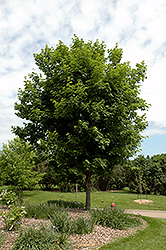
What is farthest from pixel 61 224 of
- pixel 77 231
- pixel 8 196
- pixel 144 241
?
pixel 8 196

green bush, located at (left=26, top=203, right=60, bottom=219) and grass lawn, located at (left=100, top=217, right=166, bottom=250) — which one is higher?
green bush, located at (left=26, top=203, right=60, bottom=219)

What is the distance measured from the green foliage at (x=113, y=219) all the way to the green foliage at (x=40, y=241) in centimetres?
173

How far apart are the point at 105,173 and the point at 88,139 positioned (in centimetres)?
201

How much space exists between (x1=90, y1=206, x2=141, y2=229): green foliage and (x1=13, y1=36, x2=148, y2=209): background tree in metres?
1.42

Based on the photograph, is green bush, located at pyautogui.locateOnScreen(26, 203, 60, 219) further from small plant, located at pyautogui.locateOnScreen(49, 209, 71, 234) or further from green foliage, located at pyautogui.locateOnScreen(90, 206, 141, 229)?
green foliage, located at pyautogui.locateOnScreen(90, 206, 141, 229)

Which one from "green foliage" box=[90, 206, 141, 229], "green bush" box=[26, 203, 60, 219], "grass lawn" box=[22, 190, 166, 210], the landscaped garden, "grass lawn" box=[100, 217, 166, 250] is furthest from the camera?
"grass lawn" box=[22, 190, 166, 210]

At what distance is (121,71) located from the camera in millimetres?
7168

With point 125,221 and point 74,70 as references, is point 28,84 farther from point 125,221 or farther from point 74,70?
point 125,221

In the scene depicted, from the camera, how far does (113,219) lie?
610 centimetres

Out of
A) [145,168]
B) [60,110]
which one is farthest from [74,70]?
[145,168]

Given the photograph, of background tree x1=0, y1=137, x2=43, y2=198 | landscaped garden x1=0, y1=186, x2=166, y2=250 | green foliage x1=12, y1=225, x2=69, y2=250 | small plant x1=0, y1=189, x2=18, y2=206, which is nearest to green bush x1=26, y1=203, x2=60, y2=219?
landscaped garden x1=0, y1=186, x2=166, y2=250

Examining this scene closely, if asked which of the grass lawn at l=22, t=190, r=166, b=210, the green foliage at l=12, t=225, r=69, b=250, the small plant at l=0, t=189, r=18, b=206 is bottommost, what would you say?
the grass lawn at l=22, t=190, r=166, b=210

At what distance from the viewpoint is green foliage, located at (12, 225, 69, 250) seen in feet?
14.1

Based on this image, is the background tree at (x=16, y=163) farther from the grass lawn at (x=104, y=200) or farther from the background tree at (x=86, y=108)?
the grass lawn at (x=104, y=200)
